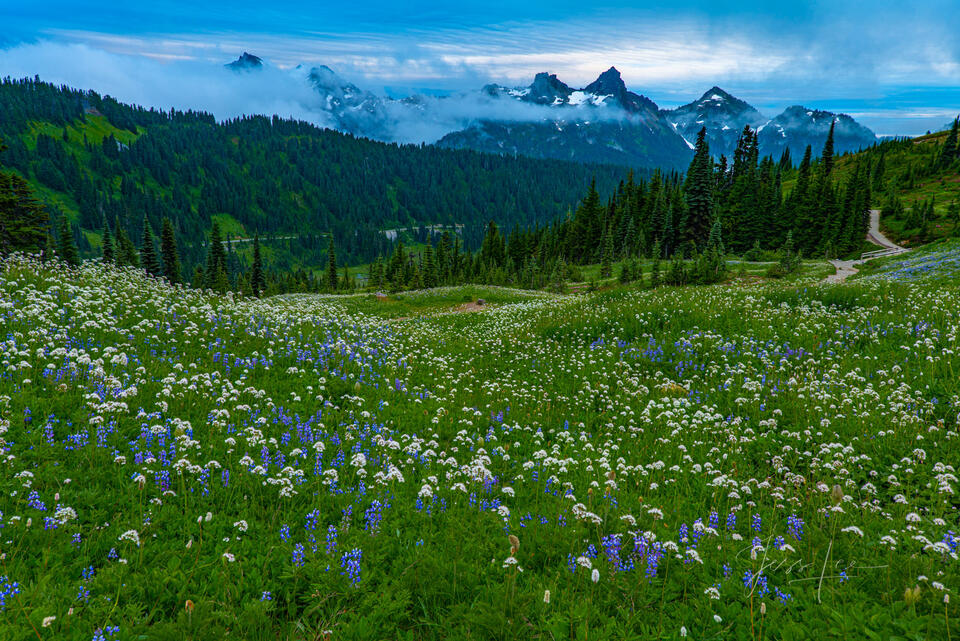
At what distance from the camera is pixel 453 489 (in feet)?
16.0

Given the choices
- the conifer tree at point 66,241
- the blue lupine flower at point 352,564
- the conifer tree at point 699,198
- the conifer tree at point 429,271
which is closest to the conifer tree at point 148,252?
the conifer tree at point 66,241

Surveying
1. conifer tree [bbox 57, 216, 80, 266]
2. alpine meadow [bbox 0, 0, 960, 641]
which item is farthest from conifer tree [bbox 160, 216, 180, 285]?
alpine meadow [bbox 0, 0, 960, 641]

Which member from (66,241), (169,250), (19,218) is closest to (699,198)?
(19,218)

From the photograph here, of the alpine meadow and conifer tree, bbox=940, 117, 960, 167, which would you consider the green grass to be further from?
conifer tree, bbox=940, 117, 960, 167

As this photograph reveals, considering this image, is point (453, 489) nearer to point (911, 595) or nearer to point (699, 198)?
point (911, 595)

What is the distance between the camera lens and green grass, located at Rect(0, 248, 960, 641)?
347 cm

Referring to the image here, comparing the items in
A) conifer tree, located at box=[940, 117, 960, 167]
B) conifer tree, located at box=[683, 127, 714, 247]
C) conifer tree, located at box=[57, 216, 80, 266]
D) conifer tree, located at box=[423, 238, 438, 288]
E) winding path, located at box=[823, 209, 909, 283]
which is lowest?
conifer tree, located at box=[423, 238, 438, 288]

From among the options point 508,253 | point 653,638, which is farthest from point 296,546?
point 508,253

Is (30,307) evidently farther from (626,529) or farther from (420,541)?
(626,529)

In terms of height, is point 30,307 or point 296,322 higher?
point 30,307

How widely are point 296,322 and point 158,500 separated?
361 inches

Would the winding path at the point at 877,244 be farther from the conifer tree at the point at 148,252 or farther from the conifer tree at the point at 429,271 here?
the conifer tree at the point at 148,252

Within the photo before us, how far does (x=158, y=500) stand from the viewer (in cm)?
447

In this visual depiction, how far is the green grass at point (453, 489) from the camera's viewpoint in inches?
137
